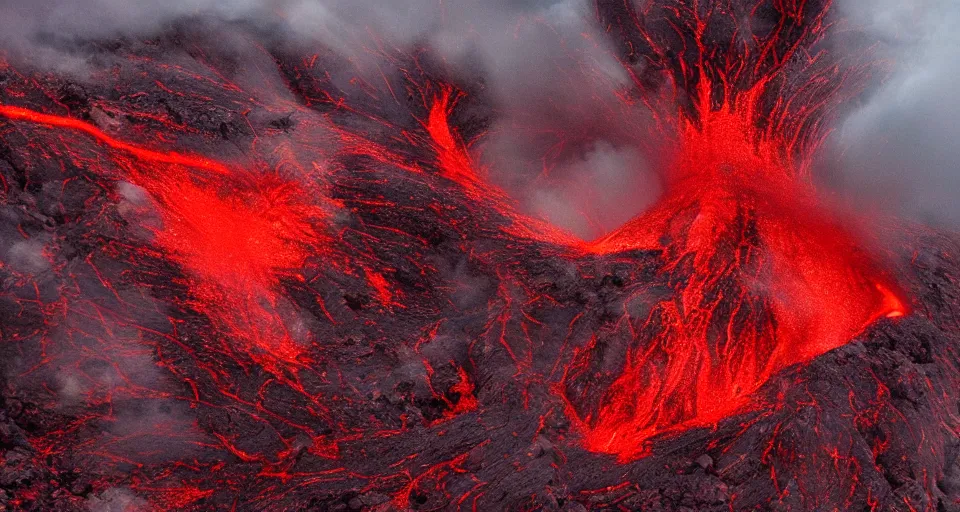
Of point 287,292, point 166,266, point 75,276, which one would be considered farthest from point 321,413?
point 75,276

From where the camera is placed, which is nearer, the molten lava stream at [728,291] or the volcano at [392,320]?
the volcano at [392,320]

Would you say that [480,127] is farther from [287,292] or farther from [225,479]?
[225,479]

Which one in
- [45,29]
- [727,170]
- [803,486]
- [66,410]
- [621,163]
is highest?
[727,170]

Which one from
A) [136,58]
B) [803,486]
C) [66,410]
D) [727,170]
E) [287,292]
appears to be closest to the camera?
[66,410]

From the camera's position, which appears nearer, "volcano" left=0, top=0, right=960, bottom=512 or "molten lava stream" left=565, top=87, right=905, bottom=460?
"volcano" left=0, top=0, right=960, bottom=512
